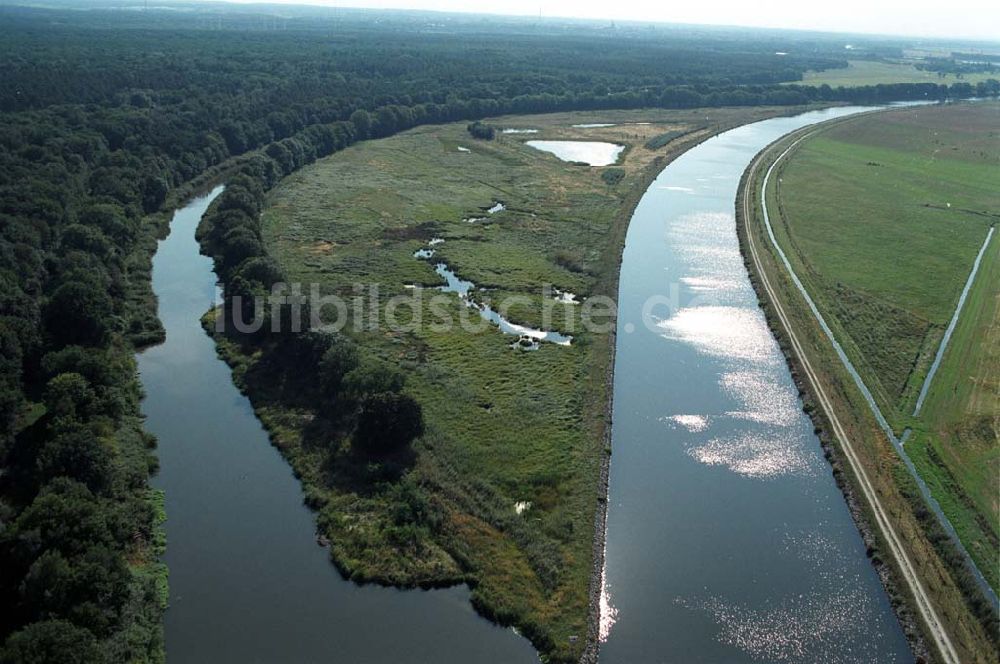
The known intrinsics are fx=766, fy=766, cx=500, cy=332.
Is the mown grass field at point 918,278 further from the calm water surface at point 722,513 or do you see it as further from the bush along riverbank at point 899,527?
the calm water surface at point 722,513

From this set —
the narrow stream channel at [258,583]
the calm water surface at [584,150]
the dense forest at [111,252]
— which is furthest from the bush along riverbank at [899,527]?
the calm water surface at [584,150]

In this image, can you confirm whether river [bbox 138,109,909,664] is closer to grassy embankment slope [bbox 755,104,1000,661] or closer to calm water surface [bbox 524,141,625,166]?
grassy embankment slope [bbox 755,104,1000,661]

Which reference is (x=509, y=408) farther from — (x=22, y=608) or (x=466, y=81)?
(x=466, y=81)

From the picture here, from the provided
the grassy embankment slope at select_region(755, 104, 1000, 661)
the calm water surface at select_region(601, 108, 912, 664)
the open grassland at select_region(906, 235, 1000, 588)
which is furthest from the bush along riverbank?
the open grassland at select_region(906, 235, 1000, 588)

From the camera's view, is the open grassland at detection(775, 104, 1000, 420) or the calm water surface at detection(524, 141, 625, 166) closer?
the open grassland at detection(775, 104, 1000, 420)

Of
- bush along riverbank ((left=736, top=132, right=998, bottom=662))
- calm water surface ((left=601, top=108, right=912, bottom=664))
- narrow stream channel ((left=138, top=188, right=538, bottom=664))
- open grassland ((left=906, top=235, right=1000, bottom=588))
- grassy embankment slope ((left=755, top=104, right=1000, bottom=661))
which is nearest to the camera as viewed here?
narrow stream channel ((left=138, top=188, right=538, bottom=664))

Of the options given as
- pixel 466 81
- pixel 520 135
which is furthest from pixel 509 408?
pixel 466 81

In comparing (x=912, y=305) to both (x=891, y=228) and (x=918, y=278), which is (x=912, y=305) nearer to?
(x=918, y=278)
